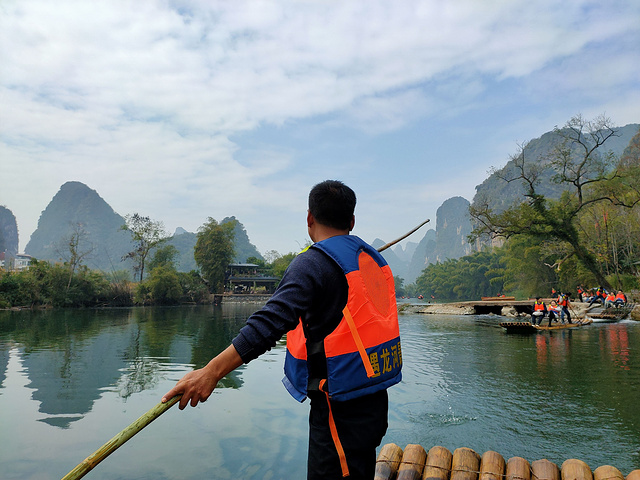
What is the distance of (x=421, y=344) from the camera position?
17031mm

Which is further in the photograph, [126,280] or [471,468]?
[126,280]

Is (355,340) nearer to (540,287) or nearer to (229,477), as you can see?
(229,477)

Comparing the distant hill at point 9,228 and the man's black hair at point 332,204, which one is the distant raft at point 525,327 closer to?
the man's black hair at point 332,204

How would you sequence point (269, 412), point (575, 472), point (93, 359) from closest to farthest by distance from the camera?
1. point (575, 472)
2. point (269, 412)
3. point (93, 359)

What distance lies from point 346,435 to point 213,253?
67.6m

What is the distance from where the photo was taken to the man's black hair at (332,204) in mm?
2023

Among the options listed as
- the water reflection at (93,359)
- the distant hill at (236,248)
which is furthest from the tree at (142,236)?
the distant hill at (236,248)

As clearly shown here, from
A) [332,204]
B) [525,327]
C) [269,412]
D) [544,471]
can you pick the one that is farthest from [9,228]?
[332,204]

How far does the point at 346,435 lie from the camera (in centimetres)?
177

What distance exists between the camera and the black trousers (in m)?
1.76

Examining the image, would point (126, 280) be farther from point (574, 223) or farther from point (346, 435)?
point (346, 435)

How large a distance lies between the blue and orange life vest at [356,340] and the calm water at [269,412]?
159 inches

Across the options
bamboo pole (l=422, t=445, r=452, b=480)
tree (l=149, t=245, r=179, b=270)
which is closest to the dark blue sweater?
bamboo pole (l=422, t=445, r=452, b=480)

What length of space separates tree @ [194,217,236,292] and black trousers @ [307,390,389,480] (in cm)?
6671
